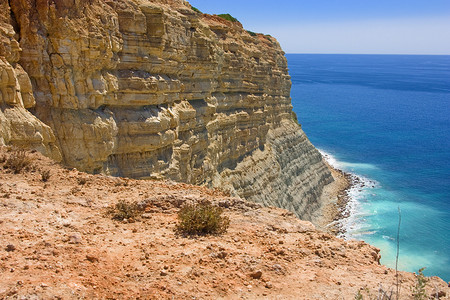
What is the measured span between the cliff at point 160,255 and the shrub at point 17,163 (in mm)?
134

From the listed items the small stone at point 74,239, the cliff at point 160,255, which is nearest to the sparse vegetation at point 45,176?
the cliff at point 160,255

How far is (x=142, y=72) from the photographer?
62.4 ft

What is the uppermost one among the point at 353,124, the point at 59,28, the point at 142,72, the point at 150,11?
the point at 150,11

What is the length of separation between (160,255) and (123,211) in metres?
2.23

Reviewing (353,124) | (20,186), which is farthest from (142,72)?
(353,124)

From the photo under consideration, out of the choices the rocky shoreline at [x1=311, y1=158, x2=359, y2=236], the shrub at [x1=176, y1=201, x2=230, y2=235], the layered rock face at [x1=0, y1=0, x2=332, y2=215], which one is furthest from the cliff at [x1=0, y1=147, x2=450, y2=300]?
the rocky shoreline at [x1=311, y1=158, x2=359, y2=236]

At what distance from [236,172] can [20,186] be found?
22914mm

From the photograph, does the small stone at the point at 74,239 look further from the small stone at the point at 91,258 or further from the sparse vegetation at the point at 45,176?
the sparse vegetation at the point at 45,176

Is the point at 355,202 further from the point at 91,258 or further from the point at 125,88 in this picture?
the point at 91,258

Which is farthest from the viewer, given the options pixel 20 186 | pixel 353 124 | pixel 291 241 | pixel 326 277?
pixel 353 124

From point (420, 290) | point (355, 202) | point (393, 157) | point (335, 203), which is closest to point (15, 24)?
point (420, 290)

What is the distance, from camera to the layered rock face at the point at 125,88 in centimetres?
1415

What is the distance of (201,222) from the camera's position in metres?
8.84

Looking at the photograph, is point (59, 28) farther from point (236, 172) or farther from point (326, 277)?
point (236, 172)
